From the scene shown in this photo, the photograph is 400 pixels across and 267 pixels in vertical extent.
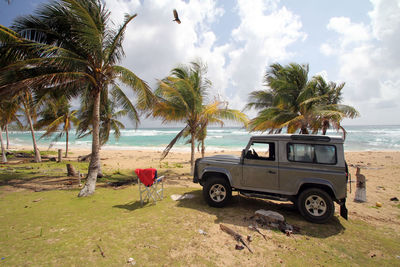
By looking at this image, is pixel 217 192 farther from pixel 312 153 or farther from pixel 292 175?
pixel 312 153

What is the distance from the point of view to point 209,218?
15.9 ft

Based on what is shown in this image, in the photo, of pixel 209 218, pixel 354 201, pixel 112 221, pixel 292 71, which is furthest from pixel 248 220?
pixel 292 71

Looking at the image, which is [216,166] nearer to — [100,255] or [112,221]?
[112,221]

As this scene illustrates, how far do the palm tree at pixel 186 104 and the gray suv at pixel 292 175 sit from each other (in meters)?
4.98

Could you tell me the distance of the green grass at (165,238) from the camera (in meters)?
3.21

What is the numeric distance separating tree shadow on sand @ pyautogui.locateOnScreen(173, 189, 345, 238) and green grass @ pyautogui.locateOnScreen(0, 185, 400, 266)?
27mm

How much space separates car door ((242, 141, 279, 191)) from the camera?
5.06 m

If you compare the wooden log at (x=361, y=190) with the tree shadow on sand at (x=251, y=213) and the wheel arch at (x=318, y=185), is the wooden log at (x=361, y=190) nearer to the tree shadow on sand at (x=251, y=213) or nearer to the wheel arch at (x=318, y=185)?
the tree shadow on sand at (x=251, y=213)

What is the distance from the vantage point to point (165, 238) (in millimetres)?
3842

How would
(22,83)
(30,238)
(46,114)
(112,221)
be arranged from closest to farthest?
(30,238)
(112,221)
(22,83)
(46,114)

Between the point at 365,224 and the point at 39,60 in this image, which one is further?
the point at 39,60

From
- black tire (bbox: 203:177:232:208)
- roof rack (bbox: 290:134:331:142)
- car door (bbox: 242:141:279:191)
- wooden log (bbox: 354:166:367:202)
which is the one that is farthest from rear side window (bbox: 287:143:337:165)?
wooden log (bbox: 354:166:367:202)

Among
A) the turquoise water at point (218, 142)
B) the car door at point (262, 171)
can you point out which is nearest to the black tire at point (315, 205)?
the car door at point (262, 171)

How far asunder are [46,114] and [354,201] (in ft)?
80.7
